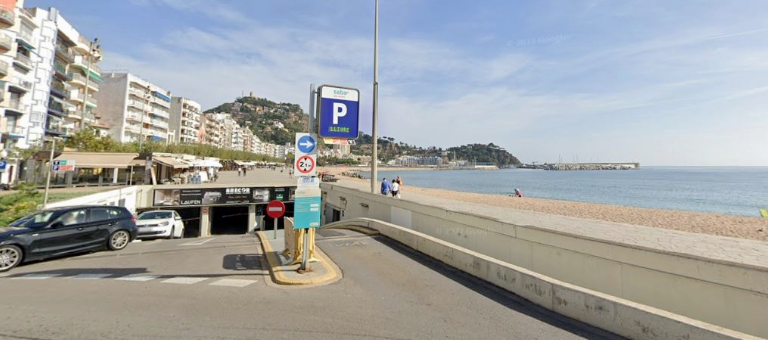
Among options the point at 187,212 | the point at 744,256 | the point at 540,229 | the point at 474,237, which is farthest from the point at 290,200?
the point at 744,256

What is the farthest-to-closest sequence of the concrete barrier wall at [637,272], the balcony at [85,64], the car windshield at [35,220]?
the balcony at [85,64] < the car windshield at [35,220] < the concrete barrier wall at [637,272]

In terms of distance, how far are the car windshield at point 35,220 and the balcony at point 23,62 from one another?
37.1 metres

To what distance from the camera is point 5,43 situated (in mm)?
29953

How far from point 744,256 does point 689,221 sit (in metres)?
17.8

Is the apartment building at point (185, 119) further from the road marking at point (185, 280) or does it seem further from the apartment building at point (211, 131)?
the road marking at point (185, 280)

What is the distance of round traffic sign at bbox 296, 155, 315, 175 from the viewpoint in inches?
259

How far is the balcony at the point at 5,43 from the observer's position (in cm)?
2969

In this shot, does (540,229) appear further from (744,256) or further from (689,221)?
(689,221)

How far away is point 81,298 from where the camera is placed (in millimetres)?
5383

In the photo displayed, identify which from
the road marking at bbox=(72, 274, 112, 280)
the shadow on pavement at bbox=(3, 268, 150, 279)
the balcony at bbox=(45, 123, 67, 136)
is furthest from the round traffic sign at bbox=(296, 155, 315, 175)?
the balcony at bbox=(45, 123, 67, 136)

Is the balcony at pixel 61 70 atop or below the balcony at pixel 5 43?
atop

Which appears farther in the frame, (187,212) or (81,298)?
(187,212)

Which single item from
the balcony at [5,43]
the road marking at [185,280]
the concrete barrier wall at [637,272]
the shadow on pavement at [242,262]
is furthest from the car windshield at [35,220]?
the balcony at [5,43]

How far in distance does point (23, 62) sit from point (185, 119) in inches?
2116
